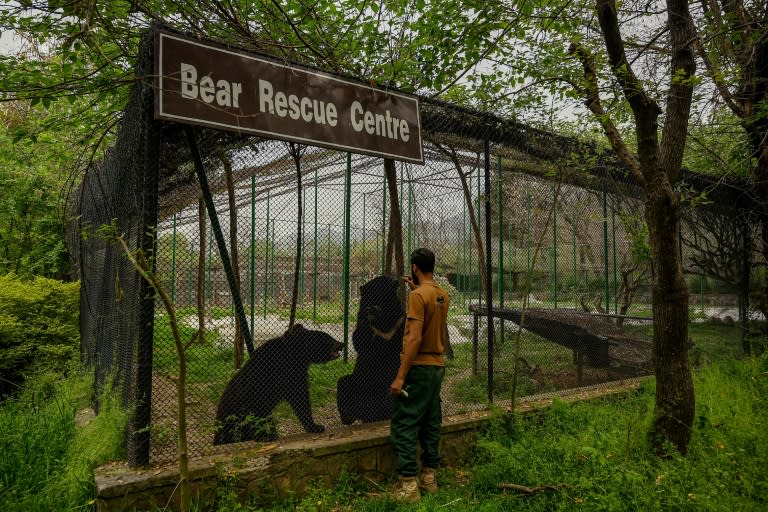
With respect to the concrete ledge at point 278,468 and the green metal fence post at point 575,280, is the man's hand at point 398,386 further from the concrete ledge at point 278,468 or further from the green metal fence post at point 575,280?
the green metal fence post at point 575,280

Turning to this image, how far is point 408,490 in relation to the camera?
3264 millimetres

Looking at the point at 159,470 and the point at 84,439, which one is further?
the point at 84,439

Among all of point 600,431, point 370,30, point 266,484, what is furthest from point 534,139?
point 266,484

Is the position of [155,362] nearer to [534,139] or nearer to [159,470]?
[159,470]

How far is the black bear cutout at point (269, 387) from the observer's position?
3.36 meters

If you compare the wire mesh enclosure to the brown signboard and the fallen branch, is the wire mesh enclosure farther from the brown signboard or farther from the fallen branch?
the fallen branch

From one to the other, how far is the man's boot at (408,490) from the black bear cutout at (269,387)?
73 cm

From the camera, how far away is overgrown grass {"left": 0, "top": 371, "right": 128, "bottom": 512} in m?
2.88

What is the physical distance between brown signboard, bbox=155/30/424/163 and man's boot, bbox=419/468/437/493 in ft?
7.88

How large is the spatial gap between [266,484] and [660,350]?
3046mm

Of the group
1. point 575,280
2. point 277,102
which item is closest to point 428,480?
point 277,102

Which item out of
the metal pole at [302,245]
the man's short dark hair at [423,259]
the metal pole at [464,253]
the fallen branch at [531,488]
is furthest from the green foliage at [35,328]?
the fallen branch at [531,488]

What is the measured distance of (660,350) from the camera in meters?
3.76

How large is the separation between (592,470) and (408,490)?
1.31 meters
